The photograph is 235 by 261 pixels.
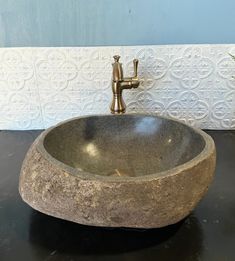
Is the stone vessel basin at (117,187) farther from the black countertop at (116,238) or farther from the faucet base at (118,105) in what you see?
the faucet base at (118,105)

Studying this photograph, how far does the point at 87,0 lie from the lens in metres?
0.92

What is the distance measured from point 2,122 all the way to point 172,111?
1.72 feet

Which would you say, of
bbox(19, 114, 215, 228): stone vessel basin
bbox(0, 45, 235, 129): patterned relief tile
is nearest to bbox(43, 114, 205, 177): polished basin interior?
bbox(19, 114, 215, 228): stone vessel basin

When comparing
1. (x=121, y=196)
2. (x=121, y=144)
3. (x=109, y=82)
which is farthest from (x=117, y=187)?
(x=109, y=82)

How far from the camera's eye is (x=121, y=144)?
2.92ft

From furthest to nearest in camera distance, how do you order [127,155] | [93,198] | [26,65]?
1. [26,65]
2. [127,155]
3. [93,198]

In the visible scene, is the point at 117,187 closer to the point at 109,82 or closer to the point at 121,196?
the point at 121,196

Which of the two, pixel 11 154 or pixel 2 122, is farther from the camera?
pixel 2 122

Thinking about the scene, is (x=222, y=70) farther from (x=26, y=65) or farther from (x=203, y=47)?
(x=26, y=65)

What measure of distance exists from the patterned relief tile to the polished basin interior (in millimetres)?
146

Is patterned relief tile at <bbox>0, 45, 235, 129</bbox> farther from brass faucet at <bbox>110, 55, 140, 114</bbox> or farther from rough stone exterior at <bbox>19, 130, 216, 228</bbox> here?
rough stone exterior at <bbox>19, 130, 216, 228</bbox>

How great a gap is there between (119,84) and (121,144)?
0.52 ft

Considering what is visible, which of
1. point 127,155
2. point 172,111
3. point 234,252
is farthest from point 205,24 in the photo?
point 234,252

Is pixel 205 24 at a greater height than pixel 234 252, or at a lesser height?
greater
